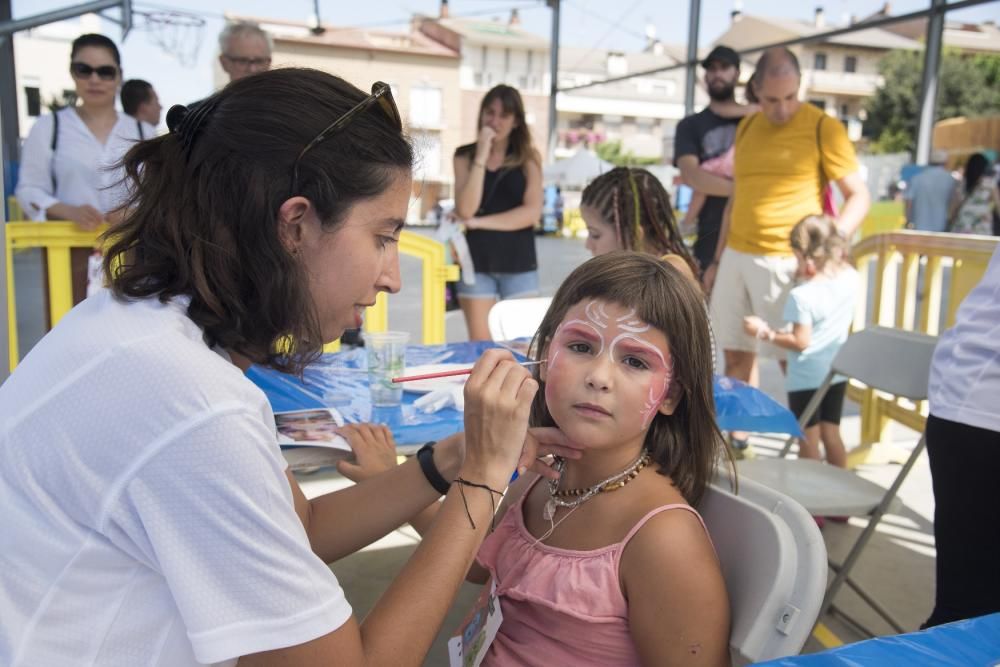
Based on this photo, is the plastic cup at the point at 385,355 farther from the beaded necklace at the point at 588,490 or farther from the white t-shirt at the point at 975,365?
the white t-shirt at the point at 975,365

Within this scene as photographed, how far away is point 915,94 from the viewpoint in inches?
1378

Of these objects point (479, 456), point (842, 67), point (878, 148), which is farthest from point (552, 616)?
point (842, 67)

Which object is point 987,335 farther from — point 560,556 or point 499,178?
point 499,178

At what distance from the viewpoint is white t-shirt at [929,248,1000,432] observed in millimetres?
1521

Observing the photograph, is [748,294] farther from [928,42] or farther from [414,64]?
[414,64]

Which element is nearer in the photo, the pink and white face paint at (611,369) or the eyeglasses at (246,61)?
the pink and white face paint at (611,369)

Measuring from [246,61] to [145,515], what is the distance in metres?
3.37

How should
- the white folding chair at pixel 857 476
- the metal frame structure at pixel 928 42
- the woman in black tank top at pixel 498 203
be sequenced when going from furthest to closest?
1. the metal frame structure at pixel 928 42
2. the woman in black tank top at pixel 498 203
3. the white folding chair at pixel 857 476

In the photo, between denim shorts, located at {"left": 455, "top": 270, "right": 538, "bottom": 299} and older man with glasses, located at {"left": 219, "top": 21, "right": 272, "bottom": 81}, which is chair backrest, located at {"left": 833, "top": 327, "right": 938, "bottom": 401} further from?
older man with glasses, located at {"left": 219, "top": 21, "right": 272, "bottom": 81}

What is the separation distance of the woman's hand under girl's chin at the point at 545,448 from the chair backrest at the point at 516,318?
1.78 m

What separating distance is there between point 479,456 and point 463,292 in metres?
2.92

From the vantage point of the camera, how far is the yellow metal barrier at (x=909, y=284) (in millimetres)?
3719

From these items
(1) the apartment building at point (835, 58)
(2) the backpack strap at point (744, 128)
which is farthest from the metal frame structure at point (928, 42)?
(1) the apartment building at point (835, 58)

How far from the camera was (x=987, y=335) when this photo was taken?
1.54m
